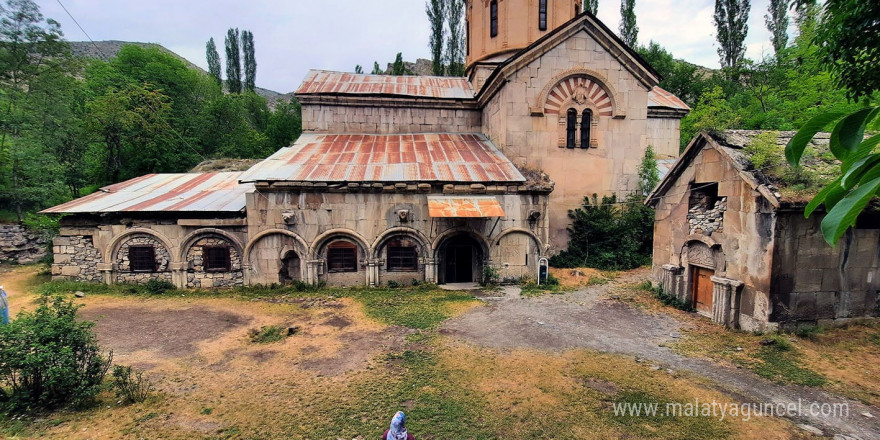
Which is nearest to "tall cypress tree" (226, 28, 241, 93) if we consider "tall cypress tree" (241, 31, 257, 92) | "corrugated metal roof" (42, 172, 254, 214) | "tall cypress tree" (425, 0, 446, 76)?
"tall cypress tree" (241, 31, 257, 92)

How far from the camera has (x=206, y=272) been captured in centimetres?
1220

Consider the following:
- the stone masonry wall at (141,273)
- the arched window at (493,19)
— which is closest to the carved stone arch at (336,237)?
the stone masonry wall at (141,273)

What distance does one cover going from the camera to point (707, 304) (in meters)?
9.53

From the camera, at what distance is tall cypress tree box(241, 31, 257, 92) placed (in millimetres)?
48500

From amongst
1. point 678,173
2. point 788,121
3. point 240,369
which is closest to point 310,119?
point 240,369

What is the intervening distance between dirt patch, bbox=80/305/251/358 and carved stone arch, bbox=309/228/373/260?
10.1 ft

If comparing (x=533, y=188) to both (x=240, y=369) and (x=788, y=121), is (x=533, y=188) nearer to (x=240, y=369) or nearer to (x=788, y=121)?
(x=240, y=369)

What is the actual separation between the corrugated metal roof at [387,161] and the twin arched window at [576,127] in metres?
3.09

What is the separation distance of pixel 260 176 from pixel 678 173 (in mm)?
12710

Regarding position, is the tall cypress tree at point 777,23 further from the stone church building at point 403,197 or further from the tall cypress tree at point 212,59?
the tall cypress tree at point 212,59

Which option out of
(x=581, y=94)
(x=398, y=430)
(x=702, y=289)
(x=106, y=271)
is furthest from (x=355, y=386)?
(x=581, y=94)

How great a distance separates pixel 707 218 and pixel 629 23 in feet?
92.4

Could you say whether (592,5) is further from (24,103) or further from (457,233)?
(24,103)

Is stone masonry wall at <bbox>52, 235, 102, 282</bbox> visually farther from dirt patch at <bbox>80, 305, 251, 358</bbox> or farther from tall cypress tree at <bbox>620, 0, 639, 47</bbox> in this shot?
tall cypress tree at <bbox>620, 0, 639, 47</bbox>
